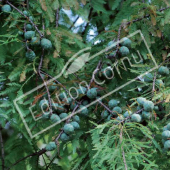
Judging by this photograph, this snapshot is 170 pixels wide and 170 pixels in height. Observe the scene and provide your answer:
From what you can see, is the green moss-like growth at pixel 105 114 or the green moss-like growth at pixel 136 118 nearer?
the green moss-like growth at pixel 136 118

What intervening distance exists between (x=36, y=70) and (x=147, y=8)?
1.47ft

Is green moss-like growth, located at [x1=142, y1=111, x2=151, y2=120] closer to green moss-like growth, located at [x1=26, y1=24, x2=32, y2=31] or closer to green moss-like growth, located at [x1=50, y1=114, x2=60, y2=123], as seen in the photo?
green moss-like growth, located at [x1=50, y1=114, x2=60, y2=123]

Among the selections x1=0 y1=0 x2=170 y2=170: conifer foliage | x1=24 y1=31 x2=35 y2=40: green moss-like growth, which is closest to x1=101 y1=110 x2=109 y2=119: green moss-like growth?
x1=0 y1=0 x2=170 y2=170: conifer foliage

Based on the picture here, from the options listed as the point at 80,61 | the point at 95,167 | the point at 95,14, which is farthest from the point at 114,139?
the point at 95,14

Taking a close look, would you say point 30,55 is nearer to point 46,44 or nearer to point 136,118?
point 46,44

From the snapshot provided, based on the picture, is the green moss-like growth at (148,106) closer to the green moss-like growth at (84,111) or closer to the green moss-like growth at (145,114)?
the green moss-like growth at (145,114)

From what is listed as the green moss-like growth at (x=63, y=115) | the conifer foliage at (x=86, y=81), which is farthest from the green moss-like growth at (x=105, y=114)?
the green moss-like growth at (x=63, y=115)

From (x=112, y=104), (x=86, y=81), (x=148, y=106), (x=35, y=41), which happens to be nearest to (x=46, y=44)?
(x=35, y=41)

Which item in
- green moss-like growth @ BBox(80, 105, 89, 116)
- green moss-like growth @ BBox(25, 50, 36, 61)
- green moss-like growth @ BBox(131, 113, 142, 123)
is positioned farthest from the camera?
green moss-like growth @ BBox(25, 50, 36, 61)

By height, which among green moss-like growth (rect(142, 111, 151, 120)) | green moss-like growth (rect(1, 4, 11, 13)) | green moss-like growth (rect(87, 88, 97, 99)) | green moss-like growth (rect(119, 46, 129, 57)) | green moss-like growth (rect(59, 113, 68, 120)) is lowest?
green moss-like growth (rect(142, 111, 151, 120))

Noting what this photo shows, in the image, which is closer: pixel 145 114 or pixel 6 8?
pixel 145 114

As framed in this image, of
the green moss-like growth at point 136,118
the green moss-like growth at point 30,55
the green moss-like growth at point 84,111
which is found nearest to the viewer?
the green moss-like growth at point 136,118

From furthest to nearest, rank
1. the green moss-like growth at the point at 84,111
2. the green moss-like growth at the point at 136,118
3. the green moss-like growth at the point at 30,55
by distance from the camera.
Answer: the green moss-like growth at the point at 30,55
the green moss-like growth at the point at 84,111
the green moss-like growth at the point at 136,118

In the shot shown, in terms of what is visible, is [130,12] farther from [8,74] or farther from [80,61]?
[8,74]
